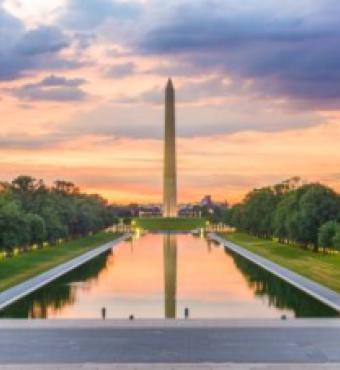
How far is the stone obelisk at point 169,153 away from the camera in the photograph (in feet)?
417

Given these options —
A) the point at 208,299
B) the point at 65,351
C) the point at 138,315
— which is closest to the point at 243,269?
the point at 208,299

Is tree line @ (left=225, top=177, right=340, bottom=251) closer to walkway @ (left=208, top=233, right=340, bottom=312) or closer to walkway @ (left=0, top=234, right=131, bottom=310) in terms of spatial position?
walkway @ (left=208, top=233, right=340, bottom=312)

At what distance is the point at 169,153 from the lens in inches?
5226

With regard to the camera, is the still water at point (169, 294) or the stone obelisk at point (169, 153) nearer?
the still water at point (169, 294)

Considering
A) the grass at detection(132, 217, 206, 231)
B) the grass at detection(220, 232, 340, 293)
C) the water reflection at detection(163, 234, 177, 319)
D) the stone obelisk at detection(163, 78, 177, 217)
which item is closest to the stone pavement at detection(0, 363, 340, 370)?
the water reflection at detection(163, 234, 177, 319)

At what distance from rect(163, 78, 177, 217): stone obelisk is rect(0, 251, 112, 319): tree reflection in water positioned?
68174 mm

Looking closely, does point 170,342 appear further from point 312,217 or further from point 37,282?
point 312,217

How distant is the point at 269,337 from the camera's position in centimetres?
2936

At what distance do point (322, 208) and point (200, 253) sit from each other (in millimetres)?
11862

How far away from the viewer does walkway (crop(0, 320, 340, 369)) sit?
83.3ft

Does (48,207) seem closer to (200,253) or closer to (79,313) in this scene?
(200,253)

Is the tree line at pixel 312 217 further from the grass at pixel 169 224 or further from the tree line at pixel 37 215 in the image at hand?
the grass at pixel 169 224

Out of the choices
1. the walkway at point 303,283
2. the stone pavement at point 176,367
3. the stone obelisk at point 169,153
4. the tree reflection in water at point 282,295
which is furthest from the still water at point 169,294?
the stone obelisk at point 169,153

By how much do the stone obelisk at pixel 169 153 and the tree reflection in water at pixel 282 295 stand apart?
68195 mm
